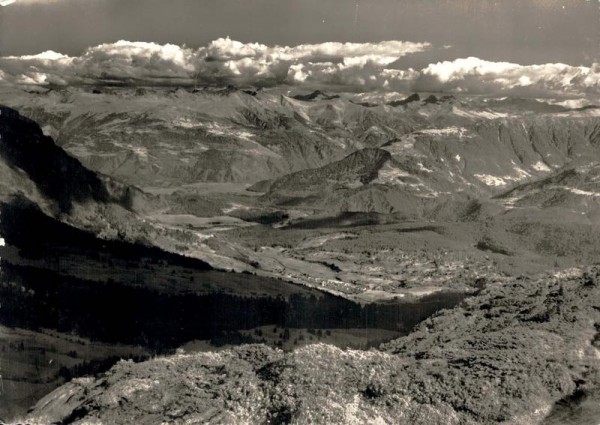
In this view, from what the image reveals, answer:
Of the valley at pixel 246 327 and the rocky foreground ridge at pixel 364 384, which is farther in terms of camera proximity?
the valley at pixel 246 327

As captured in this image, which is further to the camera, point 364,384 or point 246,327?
point 246,327

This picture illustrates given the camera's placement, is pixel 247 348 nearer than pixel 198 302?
Yes

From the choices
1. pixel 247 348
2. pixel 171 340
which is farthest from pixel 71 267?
pixel 247 348

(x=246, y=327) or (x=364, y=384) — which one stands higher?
(x=364, y=384)

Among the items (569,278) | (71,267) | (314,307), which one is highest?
(569,278)

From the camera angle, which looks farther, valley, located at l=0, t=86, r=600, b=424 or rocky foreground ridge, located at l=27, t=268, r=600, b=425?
valley, located at l=0, t=86, r=600, b=424

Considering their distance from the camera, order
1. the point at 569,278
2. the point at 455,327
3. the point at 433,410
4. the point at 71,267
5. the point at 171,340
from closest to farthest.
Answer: the point at 433,410, the point at 455,327, the point at 569,278, the point at 171,340, the point at 71,267

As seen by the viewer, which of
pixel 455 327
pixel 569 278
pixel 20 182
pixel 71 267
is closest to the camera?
pixel 455 327

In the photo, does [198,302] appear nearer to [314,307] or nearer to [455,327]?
[314,307]
